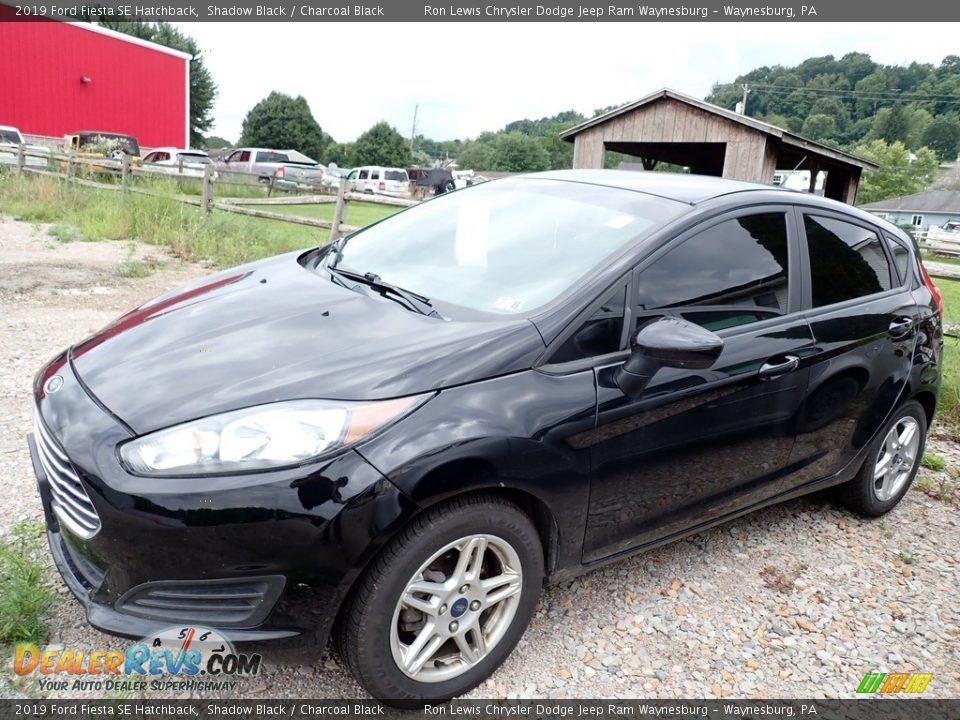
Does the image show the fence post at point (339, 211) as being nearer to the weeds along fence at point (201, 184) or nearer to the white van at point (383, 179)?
the weeds along fence at point (201, 184)

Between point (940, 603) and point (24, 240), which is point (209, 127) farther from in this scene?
point (940, 603)

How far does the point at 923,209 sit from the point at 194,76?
6581cm

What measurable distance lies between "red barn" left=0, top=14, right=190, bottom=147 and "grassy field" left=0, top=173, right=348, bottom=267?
19798 mm

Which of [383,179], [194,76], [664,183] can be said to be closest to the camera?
[664,183]

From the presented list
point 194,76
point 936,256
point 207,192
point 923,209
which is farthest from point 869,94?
point 207,192

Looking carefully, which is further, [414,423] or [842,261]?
[842,261]

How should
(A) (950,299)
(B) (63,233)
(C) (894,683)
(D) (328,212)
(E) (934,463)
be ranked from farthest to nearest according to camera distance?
(D) (328,212), (A) (950,299), (B) (63,233), (E) (934,463), (C) (894,683)

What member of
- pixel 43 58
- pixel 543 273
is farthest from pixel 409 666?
pixel 43 58

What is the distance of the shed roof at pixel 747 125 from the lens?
1628 cm

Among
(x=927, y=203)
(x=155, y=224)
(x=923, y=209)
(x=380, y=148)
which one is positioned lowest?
(x=155, y=224)

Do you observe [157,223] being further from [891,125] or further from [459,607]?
[891,125]

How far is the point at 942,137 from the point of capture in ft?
326

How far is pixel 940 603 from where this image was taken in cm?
308

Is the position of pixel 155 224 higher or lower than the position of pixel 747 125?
lower
